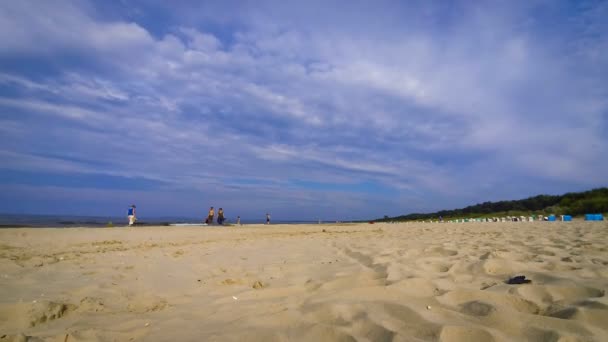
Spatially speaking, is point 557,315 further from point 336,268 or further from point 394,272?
point 336,268

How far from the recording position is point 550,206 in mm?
32000

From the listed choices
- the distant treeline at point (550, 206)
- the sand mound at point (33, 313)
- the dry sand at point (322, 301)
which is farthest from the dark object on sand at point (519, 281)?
the distant treeline at point (550, 206)

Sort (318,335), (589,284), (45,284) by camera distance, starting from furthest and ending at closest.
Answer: (45,284) < (589,284) < (318,335)

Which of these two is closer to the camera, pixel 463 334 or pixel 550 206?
pixel 463 334

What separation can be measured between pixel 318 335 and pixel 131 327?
138cm

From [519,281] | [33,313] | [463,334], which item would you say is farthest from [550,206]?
[33,313]

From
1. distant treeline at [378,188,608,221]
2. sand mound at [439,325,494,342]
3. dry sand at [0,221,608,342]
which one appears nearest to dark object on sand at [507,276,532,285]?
dry sand at [0,221,608,342]

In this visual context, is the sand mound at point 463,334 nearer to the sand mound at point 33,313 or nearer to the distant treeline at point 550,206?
the sand mound at point 33,313

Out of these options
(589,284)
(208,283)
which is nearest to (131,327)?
(208,283)

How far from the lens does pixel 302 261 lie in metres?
5.16

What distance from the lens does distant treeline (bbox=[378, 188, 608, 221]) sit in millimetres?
24188

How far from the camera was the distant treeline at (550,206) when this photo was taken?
24.2m

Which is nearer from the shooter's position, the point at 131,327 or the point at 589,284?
the point at 131,327

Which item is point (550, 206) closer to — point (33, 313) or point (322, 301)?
point (322, 301)
